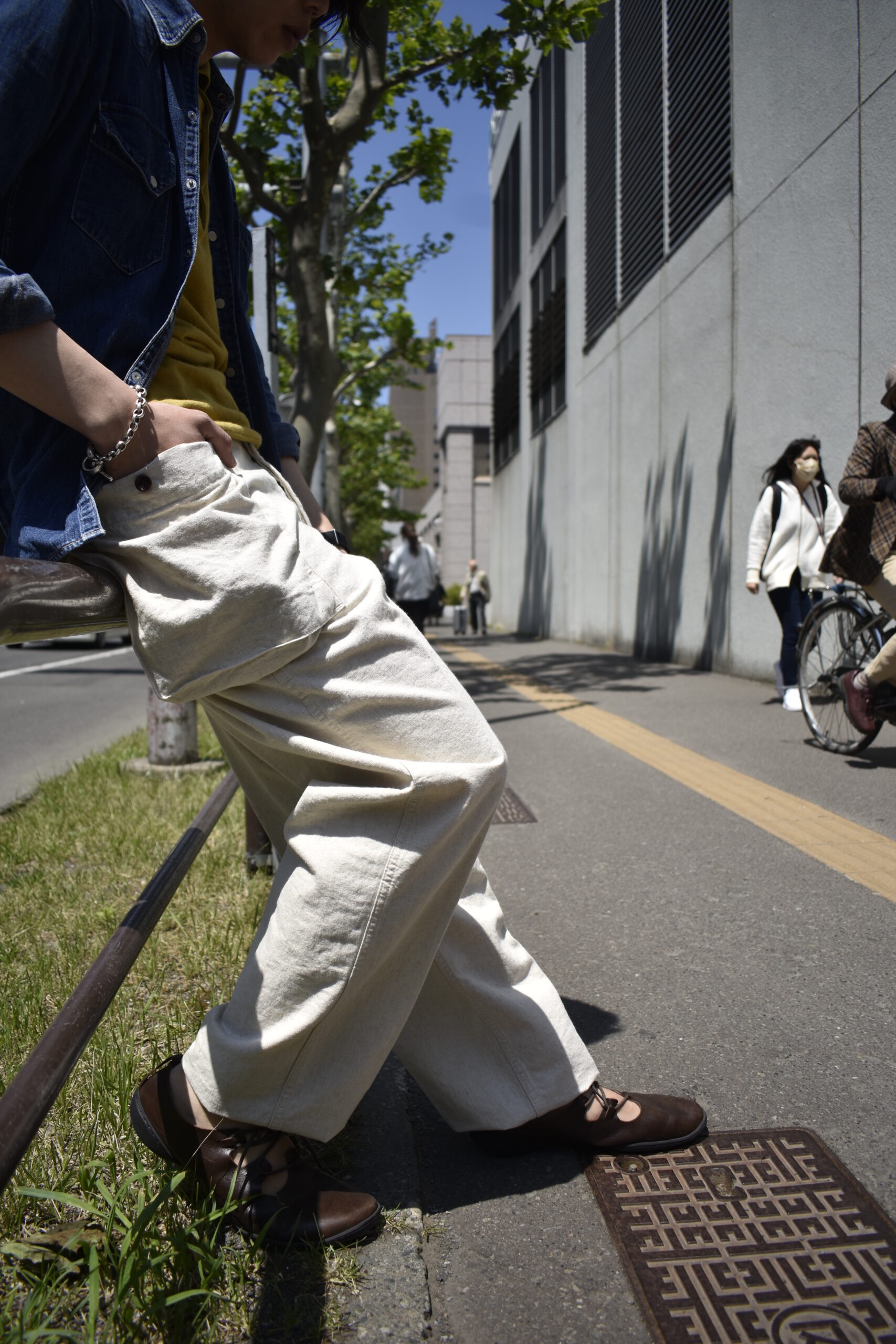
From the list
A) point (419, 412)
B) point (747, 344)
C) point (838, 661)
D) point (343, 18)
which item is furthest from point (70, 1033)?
point (419, 412)

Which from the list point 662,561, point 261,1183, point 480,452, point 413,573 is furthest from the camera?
point 480,452

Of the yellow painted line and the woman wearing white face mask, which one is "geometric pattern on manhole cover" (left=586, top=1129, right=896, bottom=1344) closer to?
the yellow painted line

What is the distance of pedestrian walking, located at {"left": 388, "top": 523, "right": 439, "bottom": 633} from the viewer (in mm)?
12773

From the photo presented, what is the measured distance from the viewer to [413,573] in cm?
1302

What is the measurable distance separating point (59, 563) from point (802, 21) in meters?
9.80

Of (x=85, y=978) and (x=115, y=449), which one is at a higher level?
(x=115, y=449)

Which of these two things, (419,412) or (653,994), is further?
(419,412)

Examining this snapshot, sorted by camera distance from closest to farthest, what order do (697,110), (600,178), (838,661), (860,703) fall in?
(860,703) < (838,661) < (697,110) < (600,178)

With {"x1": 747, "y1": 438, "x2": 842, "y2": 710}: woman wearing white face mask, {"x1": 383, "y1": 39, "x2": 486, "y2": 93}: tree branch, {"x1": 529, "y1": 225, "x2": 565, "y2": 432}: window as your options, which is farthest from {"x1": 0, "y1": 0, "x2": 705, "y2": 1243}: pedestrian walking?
{"x1": 529, "y1": 225, "x2": 565, "y2": 432}: window

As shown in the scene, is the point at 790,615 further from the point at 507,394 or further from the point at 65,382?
the point at 507,394

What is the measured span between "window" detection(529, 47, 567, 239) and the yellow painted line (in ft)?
53.9

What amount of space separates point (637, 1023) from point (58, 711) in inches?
326

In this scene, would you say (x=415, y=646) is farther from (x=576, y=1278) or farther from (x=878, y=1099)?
(x=878, y=1099)

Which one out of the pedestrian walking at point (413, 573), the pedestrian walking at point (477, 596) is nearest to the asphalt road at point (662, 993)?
the pedestrian walking at point (413, 573)
